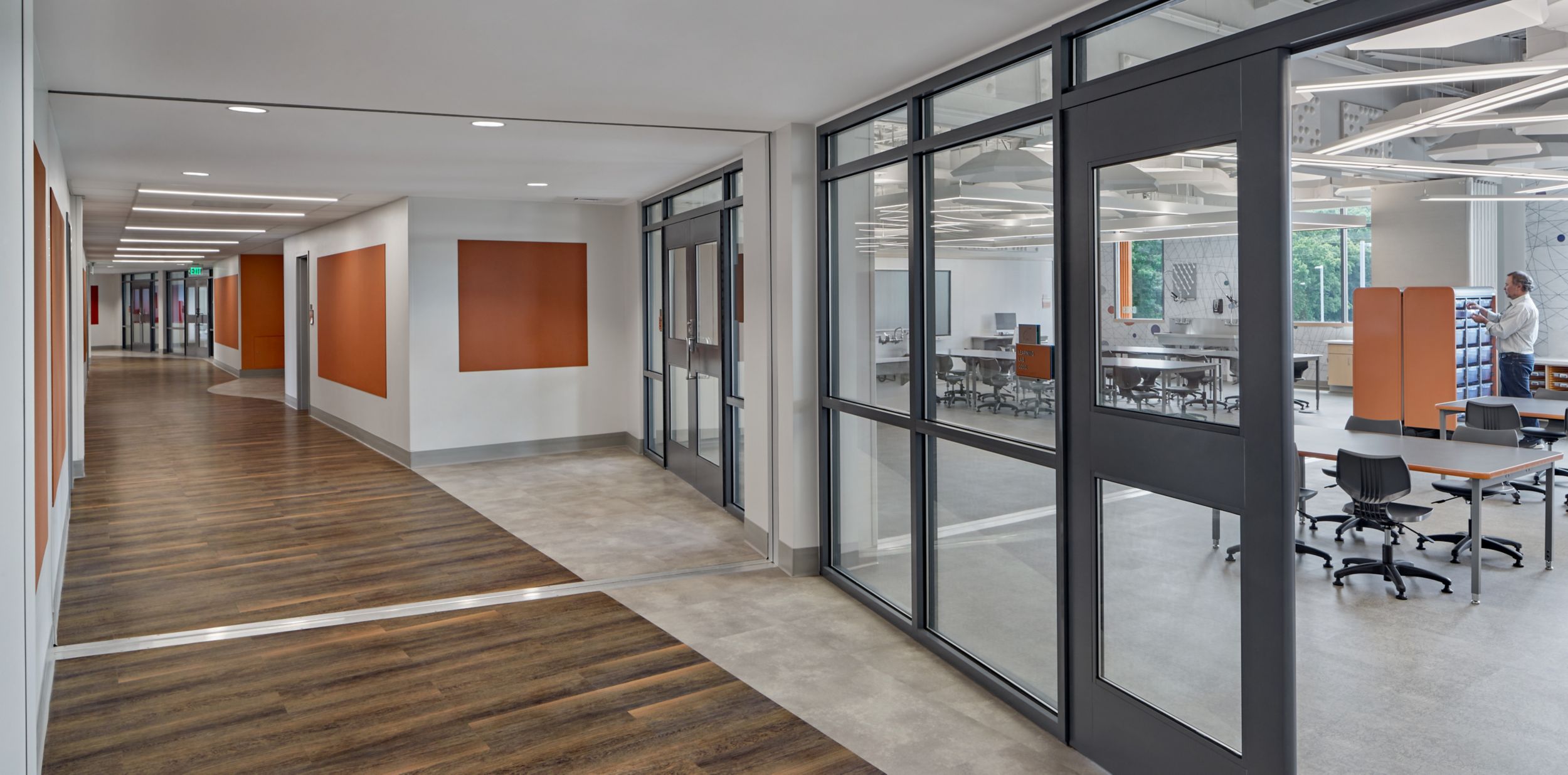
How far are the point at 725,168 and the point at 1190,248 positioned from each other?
15.3ft

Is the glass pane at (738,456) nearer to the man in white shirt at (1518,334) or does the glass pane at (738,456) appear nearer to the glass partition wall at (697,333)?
the glass partition wall at (697,333)

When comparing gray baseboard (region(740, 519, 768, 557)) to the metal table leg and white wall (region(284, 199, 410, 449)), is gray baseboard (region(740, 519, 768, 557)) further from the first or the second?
white wall (region(284, 199, 410, 449))

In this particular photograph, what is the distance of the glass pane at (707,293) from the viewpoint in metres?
7.84

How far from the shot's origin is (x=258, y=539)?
6.66 metres

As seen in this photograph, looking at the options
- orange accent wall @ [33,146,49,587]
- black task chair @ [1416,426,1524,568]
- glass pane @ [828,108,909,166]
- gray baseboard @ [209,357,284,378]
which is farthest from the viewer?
gray baseboard @ [209,357,284,378]

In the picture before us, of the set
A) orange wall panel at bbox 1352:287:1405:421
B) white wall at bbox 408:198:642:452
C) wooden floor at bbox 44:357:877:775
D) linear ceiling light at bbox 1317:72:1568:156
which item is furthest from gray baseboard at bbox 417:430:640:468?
orange wall panel at bbox 1352:287:1405:421

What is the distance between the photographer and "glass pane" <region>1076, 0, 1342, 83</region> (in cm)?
277

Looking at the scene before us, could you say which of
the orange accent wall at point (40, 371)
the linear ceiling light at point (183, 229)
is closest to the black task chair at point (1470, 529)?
the orange accent wall at point (40, 371)

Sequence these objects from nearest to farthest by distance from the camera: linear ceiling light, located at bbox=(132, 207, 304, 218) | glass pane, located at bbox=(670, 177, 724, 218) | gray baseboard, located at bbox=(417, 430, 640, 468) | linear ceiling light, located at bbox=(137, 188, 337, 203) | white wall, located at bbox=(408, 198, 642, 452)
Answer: glass pane, located at bbox=(670, 177, 724, 218) < linear ceiling light, located at bbox=(137, 188, 337, 203) < white wall, located at bbox=(408, 198, 642, 452) < gray baseboard, located at bbox=(417, 430, 640, 468) < linear ceiling light, located at bbox=(132, 207, 304, 218)

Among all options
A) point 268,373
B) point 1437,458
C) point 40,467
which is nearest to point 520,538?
point 40,467

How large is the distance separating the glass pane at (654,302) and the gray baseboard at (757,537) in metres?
3.18

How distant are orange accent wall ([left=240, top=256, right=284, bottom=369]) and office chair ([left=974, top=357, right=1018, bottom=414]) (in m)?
19.2

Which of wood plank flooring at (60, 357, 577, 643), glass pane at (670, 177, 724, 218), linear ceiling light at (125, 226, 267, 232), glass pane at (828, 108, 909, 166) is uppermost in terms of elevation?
linear ceiling light at (125, 226, 267, 232)

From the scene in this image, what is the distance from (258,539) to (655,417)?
156 inches
